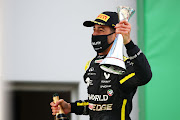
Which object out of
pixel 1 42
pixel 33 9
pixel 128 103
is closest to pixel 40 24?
pixel 33 9

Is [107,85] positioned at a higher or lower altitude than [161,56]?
lower

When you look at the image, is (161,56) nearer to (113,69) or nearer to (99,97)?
(99,97)

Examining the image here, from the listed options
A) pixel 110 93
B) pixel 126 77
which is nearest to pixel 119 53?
pixel 126 77

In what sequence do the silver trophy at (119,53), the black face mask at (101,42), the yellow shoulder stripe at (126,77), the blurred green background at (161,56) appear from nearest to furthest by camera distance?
the silver trophy at (119,53)
the yellow shoulder stripe at (126,77)
the black face mask at (101,42)
the blurred green background at (161,56)

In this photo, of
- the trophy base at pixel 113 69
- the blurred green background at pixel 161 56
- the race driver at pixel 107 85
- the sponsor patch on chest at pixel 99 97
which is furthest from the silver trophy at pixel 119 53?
the blurred green background at pixel 161 56

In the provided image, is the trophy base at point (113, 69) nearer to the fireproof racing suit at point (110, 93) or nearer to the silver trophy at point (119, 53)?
the silver trophy at point (119, 53)

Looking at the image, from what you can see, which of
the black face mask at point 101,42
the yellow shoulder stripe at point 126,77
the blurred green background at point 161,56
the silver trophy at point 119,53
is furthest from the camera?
the blurred green background at point 161,56

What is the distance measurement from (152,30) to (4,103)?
4.25ft

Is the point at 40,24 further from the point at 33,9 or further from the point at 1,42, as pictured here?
the point at 1,42

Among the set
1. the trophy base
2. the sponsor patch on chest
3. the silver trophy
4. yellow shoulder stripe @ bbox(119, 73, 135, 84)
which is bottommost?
the sponsor patch on chest

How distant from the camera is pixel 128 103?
6.94 ft

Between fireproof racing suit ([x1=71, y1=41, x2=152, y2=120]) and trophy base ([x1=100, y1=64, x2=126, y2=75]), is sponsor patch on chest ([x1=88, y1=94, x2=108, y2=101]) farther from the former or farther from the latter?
trophy base ([x1=100, y1=64, x2=126, y2=75])

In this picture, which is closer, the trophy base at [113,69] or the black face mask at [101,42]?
the trophy base at [113,69]

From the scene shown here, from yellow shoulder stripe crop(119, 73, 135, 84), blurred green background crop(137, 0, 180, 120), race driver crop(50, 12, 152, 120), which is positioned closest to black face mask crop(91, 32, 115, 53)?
race driver crop(50, 12, 152, 120)
